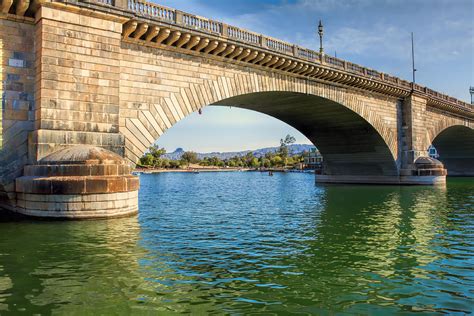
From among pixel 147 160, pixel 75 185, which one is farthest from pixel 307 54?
A: pixel 147 160

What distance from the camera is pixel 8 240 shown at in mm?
12195

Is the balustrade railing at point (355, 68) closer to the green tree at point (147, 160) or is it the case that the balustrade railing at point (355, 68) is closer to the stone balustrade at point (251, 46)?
the stone balustrade at point (251, 46)

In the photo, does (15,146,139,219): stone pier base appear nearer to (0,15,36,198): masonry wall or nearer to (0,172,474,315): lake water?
(0,172,474,315): lake water

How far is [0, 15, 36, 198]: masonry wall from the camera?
16.2 metres

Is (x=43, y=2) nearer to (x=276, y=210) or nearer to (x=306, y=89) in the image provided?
(x=276, y=210)

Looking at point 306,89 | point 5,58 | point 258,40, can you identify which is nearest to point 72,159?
point 5,58

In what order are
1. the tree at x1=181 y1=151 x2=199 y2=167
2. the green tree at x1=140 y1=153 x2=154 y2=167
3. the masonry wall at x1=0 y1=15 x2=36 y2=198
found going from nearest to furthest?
the masonry wall at x1=0 y1=15 x2=36 y2=198 → the green tree at x1=140 y1=153 x2=154 y2=167 → the tree at x1=181 y1=151 x2=199 y2=167

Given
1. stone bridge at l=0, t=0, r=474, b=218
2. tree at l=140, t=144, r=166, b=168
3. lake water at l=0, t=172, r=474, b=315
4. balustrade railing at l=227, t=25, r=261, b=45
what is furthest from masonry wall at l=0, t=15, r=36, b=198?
tree at l=140, t=144, r=166, b=168

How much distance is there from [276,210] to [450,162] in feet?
187

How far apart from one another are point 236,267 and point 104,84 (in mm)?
11311

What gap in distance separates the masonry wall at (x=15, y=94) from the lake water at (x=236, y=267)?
257 centimetres

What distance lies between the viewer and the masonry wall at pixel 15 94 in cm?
1623

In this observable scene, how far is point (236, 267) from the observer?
9727 millimetres

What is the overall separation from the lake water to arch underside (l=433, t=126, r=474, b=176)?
49.5m
